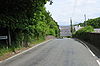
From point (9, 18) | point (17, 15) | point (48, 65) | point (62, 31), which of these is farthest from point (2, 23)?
point (62, 31)

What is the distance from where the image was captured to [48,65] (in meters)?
10.4

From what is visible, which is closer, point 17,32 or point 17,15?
point 17,15

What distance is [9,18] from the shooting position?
60.8ft

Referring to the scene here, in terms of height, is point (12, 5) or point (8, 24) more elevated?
point (12, 5)

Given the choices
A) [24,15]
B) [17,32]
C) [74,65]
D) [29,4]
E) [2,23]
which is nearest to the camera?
[74,65]

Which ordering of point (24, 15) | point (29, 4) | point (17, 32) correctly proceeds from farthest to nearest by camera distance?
point (17, 32)
point (24, 15)
point (29, 4)

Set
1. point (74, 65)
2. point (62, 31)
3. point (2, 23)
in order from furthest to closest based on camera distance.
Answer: point (62, 31)
point (2, 23)
point (74, 65)

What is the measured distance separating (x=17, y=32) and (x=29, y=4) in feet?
20.1

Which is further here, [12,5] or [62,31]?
[62,31]

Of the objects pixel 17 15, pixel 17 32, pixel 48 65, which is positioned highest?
pixel 17 15

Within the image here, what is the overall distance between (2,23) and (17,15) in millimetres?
2181

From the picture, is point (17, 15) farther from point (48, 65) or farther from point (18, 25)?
point (48, 65)

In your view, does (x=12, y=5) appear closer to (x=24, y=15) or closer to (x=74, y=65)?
(x=24, y=15)

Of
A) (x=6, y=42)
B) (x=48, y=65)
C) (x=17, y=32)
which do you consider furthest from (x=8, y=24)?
(x=48, y=65)
